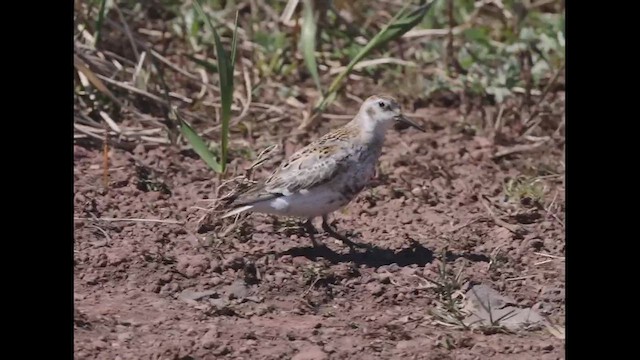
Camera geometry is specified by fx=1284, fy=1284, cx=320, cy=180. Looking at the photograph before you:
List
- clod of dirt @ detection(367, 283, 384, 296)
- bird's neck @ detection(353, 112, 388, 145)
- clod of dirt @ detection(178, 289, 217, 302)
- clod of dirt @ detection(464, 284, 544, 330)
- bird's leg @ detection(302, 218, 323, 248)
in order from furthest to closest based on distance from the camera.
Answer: bird's neck @ detection(353, 112, 388, 145) → bird's leg @ detection(302, 218, 323, 248) → clod of dirt @ detection(367, 283, 384, 296) → clod of dirt @ detection(178, 289, 217, 302) → clod of dirt @ detection(464, 284, 544, 330)

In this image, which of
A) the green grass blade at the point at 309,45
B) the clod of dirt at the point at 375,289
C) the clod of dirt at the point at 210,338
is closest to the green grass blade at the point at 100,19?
the green grass blade at the point at 309,45

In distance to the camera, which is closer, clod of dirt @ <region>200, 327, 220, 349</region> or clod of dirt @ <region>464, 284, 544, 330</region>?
clod of dirt @ <region>200, 327, 220, 349</region>

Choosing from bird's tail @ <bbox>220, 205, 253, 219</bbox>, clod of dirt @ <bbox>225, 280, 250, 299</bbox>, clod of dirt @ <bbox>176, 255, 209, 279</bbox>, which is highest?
bird's tail @ <bbox>220, 205, 253, 219</bbox>

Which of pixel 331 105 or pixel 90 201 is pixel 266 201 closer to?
pixel 90 201

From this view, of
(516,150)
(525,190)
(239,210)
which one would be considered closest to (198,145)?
(239,210)

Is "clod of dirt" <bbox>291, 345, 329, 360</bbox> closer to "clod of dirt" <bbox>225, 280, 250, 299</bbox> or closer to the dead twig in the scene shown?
"clod of dirt" <bbox>225, 280, 250, 299</bbox>

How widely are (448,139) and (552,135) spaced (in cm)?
68

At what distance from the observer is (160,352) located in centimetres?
543

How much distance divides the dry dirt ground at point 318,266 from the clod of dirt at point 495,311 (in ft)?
0.20

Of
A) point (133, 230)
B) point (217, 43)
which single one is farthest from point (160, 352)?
point (217, 43)

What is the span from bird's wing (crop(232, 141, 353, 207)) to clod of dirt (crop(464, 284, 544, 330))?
3.13 ft

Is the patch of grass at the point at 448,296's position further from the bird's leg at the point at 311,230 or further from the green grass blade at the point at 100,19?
the green grass blade at the point at 100,19

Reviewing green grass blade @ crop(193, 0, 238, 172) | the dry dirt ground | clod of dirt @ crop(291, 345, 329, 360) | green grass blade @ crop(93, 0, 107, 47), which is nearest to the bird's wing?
the dry dirt ground

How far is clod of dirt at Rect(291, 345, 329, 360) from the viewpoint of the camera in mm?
5465
